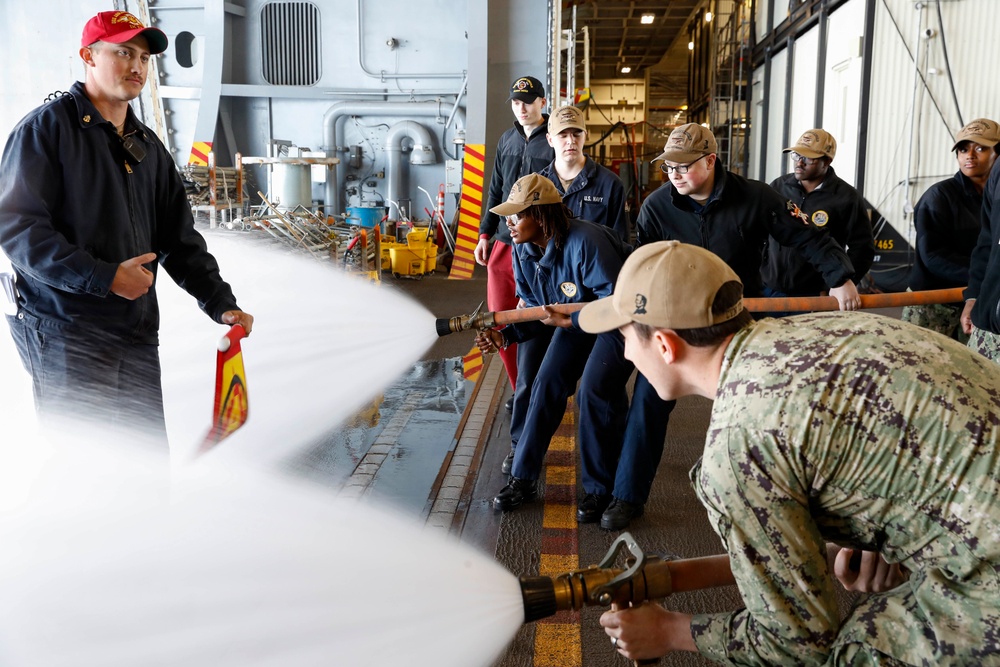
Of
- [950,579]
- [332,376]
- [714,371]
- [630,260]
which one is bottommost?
[332,376]

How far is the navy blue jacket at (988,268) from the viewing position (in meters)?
3.33

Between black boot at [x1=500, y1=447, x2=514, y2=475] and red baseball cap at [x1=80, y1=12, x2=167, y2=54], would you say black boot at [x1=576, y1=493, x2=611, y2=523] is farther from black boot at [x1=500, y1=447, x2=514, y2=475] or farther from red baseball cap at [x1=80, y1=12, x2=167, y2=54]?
red baseball cap at [x1=80, y1=12, x2=167, y2=54]

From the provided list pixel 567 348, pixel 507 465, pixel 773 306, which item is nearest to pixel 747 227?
pixel 773 306

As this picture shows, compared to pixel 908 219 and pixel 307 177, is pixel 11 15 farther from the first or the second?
pixel 908 219

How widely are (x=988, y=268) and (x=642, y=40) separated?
29.9 metres

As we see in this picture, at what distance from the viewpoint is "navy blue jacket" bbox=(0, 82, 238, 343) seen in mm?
2748

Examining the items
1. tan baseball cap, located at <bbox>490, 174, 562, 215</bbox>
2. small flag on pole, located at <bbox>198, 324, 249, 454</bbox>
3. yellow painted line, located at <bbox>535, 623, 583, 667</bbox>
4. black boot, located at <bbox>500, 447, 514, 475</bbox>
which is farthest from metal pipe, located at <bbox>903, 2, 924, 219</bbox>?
small flag on pole, located at <bbox>198, 324, 249, 454</bbox>

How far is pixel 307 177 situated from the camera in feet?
35.3

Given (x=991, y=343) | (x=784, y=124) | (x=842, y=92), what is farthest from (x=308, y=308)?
(x=784, y=124)

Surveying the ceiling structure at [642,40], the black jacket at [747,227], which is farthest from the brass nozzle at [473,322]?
the ceiling structure at [642,40]

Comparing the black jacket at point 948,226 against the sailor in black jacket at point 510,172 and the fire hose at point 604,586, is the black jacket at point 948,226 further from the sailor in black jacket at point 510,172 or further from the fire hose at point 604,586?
the fire hose at point 604,586

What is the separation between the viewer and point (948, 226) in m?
4.83

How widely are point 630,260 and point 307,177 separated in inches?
373

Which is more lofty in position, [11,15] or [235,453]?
[11,15]
